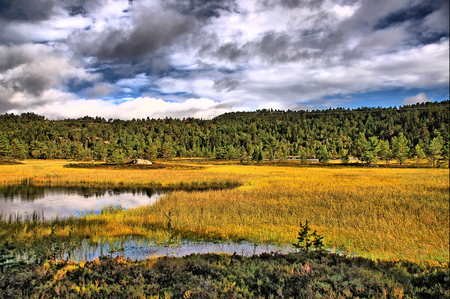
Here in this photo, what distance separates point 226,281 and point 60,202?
934 inches

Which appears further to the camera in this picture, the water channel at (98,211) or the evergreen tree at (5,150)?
the evergreen tree at (5,150)

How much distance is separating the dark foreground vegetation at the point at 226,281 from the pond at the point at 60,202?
13.5 m

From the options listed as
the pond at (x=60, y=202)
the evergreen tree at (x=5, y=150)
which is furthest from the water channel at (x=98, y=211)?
the evergreen tree at (x=5, y=150)

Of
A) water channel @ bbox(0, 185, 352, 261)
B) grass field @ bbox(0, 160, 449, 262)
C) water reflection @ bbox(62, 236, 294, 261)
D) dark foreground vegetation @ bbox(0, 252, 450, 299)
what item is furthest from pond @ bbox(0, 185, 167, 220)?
dark foreground vegetation @ bbox(0, 252, 450, 299)

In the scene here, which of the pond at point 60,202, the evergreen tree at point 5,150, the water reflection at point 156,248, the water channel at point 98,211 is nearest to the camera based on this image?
the water reflection at point 156,248

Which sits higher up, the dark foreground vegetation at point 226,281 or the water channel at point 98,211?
the dark foreground vegetation at point 226,281

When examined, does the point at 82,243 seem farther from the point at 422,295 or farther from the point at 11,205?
the point at 11,205

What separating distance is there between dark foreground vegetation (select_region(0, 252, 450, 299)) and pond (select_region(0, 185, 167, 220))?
1352 centimetres

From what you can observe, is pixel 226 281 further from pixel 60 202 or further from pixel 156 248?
pixel 60 202

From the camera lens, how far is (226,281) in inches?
259

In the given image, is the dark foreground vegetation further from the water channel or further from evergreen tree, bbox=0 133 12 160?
evergreen tree, bbox=0 133 12 160

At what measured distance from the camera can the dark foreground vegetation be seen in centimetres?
599

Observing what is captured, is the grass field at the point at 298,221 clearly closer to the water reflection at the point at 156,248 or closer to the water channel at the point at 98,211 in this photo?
the water reflection at the point at 156,248

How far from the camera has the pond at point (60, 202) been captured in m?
20.0
